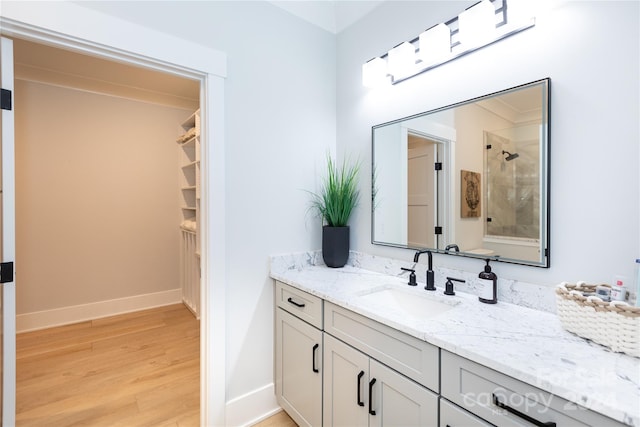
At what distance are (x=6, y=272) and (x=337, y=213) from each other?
64.8 inches

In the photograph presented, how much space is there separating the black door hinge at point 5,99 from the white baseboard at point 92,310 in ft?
8.46

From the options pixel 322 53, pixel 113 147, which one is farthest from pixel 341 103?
pixel 113 147

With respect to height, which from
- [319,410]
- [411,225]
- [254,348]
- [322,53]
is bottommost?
[319,410]

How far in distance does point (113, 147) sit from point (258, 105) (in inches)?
96.3

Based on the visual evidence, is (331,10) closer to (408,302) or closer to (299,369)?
(408,302)

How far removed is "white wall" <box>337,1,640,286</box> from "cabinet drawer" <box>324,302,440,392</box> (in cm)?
61

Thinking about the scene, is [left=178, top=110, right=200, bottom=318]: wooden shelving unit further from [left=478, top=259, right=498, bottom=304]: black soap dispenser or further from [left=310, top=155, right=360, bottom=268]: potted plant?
[left=478, top=259, right=498, bottom=304]: black soap dispenser

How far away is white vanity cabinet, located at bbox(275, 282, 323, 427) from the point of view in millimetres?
1482

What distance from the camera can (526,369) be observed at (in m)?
0.76

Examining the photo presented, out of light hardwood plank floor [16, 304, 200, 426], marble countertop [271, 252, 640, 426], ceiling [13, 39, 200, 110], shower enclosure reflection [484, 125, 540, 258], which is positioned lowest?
light hardwood plank floor [16, 304, 200, 426]

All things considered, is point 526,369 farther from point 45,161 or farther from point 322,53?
point 45,161

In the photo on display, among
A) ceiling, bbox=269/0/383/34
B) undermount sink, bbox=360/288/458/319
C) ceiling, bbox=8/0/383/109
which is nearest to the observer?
undermount sink, bbox=360/288/458/319

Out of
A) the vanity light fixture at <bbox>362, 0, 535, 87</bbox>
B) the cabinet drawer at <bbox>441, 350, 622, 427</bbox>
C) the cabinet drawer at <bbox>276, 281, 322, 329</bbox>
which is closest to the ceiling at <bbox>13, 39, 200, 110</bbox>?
the vanity light fixture at <bbox>362, 0, 535, 87</bbox>

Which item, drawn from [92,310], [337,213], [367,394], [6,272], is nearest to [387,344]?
[367,394]
